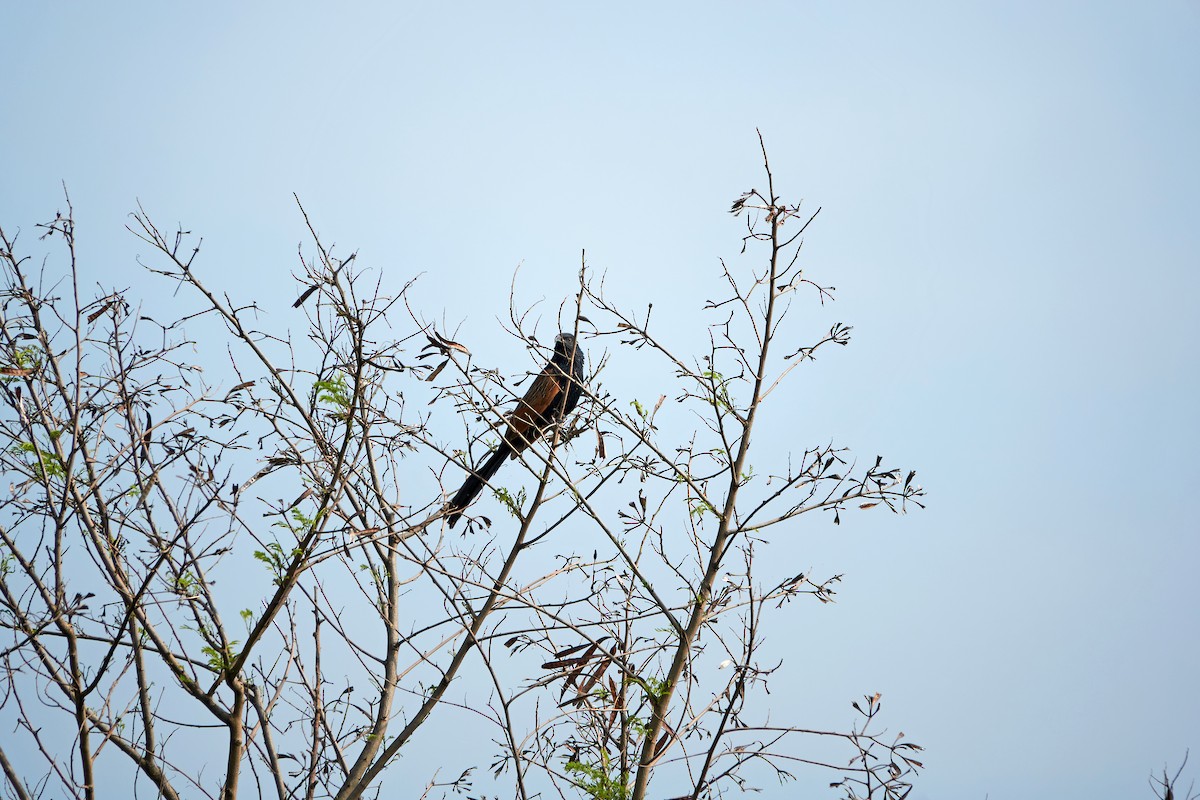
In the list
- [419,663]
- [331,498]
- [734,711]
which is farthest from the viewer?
[419,663]

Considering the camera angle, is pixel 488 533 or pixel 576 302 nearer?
pixel 576 302

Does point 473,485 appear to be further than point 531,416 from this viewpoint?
No

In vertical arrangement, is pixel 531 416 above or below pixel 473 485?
above

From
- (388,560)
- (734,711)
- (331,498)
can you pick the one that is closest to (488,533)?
(388,560)

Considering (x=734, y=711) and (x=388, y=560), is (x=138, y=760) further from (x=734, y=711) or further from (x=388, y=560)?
(x=734, y=711)

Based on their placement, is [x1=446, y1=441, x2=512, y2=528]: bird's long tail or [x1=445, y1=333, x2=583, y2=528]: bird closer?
[x1=446, y1=441, x2=512, y2=528]: bird's long tail

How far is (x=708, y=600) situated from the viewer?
3.21m

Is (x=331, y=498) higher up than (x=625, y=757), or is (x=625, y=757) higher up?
(x=331, y=498)

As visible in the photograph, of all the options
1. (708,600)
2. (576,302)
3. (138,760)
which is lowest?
(138,760)

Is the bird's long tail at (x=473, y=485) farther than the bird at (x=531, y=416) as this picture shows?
No

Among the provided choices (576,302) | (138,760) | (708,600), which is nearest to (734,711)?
(708,600)

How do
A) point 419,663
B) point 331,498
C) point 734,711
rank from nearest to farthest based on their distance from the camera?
point 331,498, point 734,711, point 419,663

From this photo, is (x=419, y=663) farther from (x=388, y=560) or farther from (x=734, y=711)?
(x=734, y=711)

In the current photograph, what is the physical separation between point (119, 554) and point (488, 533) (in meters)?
1.23
